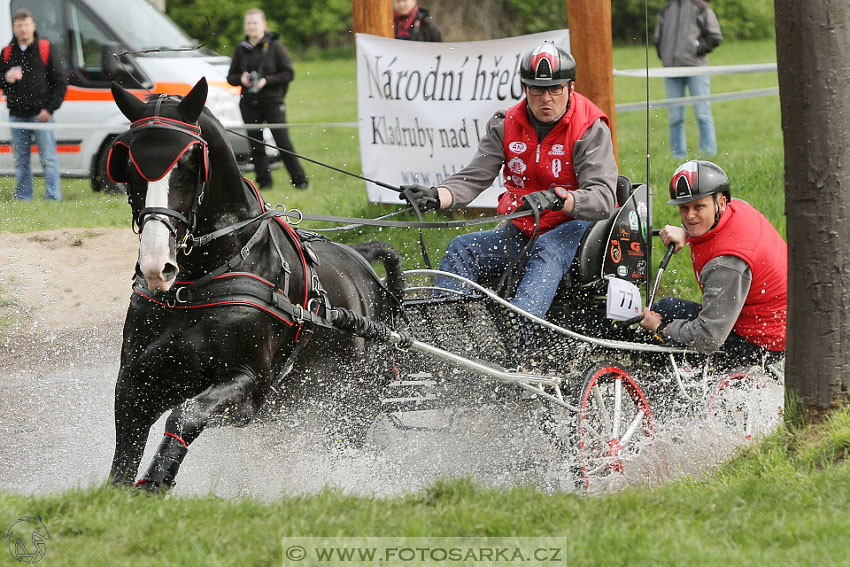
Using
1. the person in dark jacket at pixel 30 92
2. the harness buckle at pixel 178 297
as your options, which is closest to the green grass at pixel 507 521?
the harness buckle at pixel 178 297

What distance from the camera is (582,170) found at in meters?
5.48

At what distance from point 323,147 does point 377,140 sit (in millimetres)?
7997

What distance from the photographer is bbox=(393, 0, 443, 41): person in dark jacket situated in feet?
36.9

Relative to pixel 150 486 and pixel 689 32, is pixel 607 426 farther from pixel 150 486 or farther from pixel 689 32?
pixel 689 32

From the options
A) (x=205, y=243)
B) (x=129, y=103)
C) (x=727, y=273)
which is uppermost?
(x=129, y=103)

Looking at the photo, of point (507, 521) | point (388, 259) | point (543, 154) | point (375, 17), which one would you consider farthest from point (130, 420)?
point (375, 17)

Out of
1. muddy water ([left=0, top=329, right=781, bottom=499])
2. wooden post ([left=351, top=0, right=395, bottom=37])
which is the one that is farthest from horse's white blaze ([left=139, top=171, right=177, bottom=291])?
wooden post ([left=351, top=0, right=395, bottom=37])

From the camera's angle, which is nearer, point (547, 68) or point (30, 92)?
point (547, 68)

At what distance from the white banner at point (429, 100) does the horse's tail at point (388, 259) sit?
2.74 m

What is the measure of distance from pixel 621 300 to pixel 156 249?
2440 millimetres

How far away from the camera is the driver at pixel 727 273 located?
527 cm

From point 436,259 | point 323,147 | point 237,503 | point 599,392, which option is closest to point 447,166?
point 436,259

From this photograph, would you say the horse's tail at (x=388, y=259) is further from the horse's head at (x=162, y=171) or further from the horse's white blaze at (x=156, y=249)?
the horse's white blaze at (x=156, y=249)

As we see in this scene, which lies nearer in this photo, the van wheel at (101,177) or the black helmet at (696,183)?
the black helmet at (696,183)
